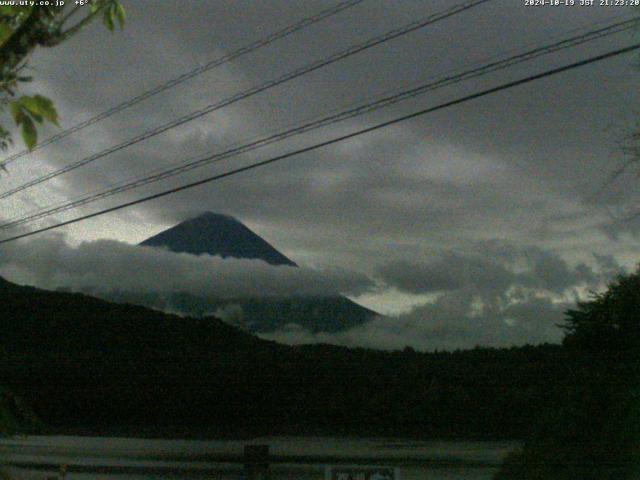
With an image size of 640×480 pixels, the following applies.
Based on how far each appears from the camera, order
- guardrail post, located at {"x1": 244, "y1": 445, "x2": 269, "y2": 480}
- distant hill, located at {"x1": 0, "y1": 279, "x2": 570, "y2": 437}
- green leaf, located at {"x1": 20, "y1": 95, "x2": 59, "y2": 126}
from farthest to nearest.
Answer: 1. distant hill, located at {"x1": 0, "y1": 279, "x2": 570, "y2": 437}
2. guardrail post, located at {"x1": 244, "y1": 445, "x2": 269, "y2": 480}
3. green leaf, located at {"x1": 20, "y1": 95, "x2": 59, "y2": 126}

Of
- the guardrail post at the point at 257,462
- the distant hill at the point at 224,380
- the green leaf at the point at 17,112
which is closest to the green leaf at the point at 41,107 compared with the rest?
the green leaf at the point at 17,112

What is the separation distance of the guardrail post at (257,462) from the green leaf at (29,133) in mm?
6574

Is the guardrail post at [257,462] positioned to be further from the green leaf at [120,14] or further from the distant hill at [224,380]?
the green leaf at [120,14]

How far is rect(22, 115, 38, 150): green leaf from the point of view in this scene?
Answer: 3326mm

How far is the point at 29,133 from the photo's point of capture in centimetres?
333

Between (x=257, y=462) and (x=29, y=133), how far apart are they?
6724 millimetres

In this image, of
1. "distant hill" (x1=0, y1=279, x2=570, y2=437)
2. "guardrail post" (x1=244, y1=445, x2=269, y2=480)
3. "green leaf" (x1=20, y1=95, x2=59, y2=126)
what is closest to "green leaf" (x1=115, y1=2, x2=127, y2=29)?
"green leaf" (x1=20, y1=95, x2=59, y2=126)

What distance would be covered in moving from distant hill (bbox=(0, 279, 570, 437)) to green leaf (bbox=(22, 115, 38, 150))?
9283 millimetres

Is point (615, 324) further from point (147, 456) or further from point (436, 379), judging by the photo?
point (147, 456)

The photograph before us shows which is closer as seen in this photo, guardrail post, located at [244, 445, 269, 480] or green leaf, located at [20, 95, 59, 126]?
green leaf, located at [20, 95, 59, 126]

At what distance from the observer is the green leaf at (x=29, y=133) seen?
3326mm

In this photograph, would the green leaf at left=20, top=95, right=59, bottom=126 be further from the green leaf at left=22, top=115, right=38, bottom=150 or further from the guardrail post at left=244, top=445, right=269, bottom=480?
the guardrail post at left=244, top=445, right=269, bottom=480

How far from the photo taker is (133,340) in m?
20.8

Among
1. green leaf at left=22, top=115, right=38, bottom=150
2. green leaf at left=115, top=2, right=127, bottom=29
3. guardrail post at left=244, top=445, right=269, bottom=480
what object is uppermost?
green leaf at left=115, top=2, right=127, bottom=29
